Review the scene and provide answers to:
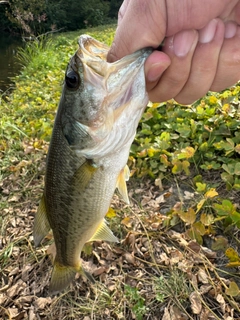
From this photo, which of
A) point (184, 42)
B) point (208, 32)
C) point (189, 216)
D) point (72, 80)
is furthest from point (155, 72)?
point (189, 216)

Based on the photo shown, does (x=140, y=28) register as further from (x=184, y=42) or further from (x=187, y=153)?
(x=187, y=153)

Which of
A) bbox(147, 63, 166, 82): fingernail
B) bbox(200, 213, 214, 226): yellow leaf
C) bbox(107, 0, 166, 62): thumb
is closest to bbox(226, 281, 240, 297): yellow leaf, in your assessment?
bbox(200, 213, 214, 226): yellow leaf

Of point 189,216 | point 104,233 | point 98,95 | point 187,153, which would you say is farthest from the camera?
point 187,153

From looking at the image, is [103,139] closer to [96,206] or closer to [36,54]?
[96,206]

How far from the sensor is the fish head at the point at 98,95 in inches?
63.6

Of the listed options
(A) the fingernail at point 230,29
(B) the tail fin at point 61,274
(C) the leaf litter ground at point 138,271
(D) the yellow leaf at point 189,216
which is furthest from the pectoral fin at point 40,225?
(A) the fingernail at point 230,29

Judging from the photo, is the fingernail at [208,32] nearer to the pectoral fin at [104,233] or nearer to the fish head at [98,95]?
the fish head at [98,95]

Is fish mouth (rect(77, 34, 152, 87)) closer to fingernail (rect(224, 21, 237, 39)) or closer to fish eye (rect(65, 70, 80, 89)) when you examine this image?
fish eye (rect(65, 70, 80, 89))

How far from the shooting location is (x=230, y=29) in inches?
63.2

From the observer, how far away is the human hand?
145 cm

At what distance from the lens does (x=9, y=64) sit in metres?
16.5

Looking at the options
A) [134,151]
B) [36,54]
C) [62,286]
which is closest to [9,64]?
[36,54]

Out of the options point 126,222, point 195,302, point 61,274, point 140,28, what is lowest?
point 195,302

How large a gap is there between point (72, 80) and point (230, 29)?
746mm
